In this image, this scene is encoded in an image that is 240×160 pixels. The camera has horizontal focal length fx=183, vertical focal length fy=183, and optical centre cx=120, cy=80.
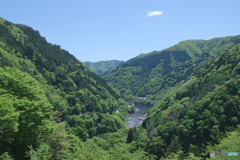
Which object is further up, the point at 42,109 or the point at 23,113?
the point at 23,113

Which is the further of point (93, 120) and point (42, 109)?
point (93, 120)

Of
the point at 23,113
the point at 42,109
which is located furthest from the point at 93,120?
the point at 23,113

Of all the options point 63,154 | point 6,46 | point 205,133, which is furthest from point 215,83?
point 6,46

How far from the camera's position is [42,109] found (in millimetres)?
34281

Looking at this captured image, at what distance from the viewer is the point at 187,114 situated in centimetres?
Result: 8431

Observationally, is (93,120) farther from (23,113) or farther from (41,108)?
(23,113)

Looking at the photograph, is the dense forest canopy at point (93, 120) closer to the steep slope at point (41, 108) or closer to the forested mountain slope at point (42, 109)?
the steep slope at point (41, 108)

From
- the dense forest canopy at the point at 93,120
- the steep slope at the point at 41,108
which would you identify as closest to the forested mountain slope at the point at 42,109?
the steep slope at the point at 41,108

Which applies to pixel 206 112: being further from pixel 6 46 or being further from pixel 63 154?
pixel 6 46

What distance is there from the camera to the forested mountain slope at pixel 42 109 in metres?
28.9

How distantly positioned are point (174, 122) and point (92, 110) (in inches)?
3624

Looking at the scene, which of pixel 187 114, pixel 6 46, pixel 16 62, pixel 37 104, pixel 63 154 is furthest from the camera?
pixel 6 46

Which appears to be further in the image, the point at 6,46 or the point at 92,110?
the point at 92,110

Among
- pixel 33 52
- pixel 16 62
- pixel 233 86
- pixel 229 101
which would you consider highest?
pixel 33 52
